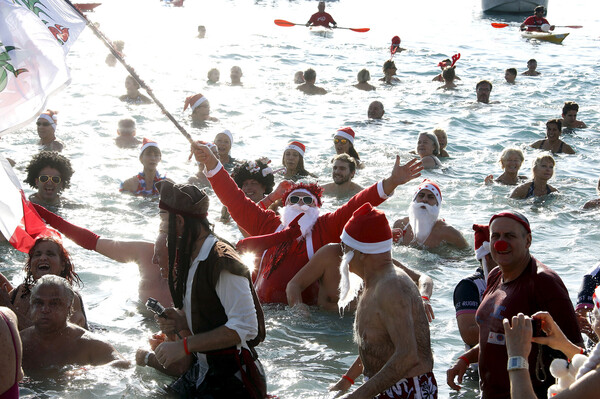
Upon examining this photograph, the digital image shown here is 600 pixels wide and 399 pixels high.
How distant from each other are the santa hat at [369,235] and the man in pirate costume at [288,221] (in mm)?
2567

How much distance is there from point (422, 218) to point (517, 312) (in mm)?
5110

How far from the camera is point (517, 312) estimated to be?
15.1 feet

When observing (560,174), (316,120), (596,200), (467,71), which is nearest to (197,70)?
(316,120)

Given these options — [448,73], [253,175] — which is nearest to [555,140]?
[448,73]

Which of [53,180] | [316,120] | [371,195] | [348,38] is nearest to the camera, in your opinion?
[371,195]

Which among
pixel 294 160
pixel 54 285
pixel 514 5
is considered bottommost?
pixel 294 160

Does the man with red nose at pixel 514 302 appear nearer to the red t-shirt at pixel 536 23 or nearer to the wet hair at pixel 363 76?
the wet hair at pixel 363 76

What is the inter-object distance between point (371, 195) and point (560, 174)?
8.37m

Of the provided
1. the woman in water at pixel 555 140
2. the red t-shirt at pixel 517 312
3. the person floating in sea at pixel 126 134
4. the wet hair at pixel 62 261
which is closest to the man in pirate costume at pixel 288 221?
the wet hair at pixel 62 261

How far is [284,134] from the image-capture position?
1791cm

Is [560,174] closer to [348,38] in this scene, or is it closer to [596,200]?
[596,200]

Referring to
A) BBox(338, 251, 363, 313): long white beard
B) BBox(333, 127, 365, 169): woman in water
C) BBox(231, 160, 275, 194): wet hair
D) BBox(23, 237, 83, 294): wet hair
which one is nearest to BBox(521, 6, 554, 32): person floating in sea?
BBox(333, 127, 365, 169): woman in water

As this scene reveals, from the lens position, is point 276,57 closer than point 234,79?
No

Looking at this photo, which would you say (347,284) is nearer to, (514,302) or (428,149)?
(514,302)
